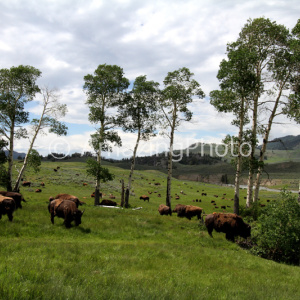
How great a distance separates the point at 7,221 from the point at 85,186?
135 ft

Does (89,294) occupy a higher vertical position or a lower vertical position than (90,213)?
higher

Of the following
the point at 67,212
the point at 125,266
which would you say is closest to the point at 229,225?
the point at 125,266

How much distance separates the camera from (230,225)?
17.1 m

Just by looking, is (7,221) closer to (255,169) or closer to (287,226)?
(287,226)

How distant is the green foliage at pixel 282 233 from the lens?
563 inches

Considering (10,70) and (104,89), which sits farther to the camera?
(104,89)

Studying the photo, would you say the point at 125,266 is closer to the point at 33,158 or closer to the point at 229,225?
the point at 229,225

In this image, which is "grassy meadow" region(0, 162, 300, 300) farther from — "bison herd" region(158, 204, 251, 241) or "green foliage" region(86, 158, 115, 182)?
"green foliage" region(86, 158, 115, 182)

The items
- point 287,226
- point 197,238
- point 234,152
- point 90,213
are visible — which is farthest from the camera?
point 234,152

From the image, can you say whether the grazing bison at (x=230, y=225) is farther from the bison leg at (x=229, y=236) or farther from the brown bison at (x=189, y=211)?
the brown bison at (x=189, y=211)

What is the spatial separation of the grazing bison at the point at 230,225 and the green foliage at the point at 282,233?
4.21 feet

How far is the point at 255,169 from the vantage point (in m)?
21.9

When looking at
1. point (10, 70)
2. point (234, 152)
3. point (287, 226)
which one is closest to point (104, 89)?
point (10, 70)

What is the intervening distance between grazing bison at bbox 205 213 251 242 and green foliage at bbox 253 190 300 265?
4.21 feet
